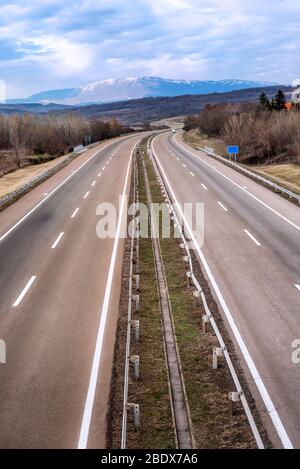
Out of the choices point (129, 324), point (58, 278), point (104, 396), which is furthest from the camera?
point (58, 278)

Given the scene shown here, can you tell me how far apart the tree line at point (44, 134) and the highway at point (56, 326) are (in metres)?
57.4

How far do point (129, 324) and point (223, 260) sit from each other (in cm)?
771

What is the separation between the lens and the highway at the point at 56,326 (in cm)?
941

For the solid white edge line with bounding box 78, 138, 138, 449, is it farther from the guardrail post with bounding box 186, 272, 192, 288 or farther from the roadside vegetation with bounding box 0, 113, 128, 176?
the roadside vegetation with bounding box 0, 113, 128, 176

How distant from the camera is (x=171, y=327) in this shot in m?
13.7

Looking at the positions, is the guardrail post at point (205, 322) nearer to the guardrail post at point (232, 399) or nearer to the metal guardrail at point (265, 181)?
the guardrail post at point (232, 399)

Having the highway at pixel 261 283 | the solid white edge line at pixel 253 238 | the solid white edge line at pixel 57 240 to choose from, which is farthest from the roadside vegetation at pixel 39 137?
the solid white edge line at pixel 253 238

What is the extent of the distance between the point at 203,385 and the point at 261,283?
6.87m

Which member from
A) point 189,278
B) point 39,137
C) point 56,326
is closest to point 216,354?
point 56,326

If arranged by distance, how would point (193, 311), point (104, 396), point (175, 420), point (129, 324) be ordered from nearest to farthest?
point (175, 420) < point (104, 396) < point (129, 324) < point (193, 311)

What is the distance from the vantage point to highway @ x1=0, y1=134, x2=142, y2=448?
9414 mm
